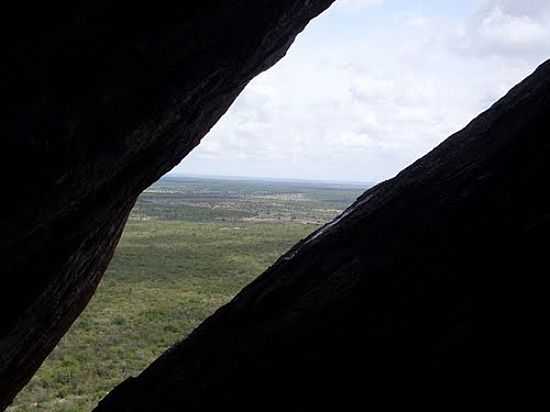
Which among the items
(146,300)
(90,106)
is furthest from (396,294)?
(146,300)

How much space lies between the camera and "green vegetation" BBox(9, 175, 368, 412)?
24219 millimetres

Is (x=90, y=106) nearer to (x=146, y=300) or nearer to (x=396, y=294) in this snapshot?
(x=396, y=294)

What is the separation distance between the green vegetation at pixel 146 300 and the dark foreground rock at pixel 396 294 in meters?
17.2

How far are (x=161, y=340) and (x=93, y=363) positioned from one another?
5386mm

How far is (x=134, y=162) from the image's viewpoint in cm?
697

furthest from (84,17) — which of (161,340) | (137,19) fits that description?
(161,340)

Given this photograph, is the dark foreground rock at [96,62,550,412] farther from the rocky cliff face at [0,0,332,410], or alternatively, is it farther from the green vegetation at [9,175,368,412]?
the green vegetation at [9,175,368,412]

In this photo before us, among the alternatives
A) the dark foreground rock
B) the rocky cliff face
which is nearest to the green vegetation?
the rocky cliff face

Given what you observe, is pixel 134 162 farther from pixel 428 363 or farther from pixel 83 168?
pixel 428 363

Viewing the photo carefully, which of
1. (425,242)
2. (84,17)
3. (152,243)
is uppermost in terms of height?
(84,17)

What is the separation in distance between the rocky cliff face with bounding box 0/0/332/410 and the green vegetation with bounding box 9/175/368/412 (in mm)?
16456

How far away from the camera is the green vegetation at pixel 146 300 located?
79.5 ft

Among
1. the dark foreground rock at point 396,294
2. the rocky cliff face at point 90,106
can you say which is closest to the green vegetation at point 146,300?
the rocky cliff face at point 90,106

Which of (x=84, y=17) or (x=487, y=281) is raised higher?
(x=84, y=17)
